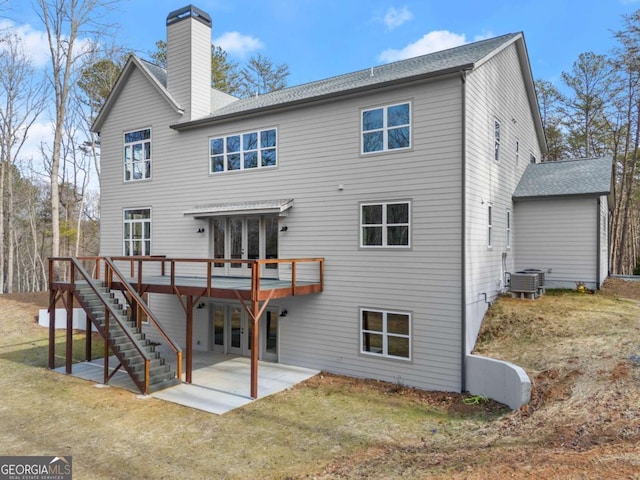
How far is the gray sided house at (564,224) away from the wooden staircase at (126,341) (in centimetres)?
1144

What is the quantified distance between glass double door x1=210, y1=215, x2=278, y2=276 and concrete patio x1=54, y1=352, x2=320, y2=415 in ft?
8.59

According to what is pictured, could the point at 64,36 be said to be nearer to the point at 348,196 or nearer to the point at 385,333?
the point at 348,196

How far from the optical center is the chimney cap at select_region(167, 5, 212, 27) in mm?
13938

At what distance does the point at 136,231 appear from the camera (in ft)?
48.0

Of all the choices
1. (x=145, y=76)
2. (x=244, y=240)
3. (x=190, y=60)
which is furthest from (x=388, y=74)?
(x=145, y=76)

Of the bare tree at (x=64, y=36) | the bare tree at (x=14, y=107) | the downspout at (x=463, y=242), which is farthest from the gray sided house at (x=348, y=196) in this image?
the bare tree at (x=14, y=107)

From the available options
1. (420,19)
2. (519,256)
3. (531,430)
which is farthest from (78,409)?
(420,19)

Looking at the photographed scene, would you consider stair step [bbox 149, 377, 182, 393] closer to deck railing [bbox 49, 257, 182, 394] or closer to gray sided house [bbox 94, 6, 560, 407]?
deck railing [bbox 49, 257, 182, 394]

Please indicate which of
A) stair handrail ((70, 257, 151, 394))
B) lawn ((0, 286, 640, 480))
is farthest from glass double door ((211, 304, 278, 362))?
stair handrail ((70, 257, 151, 394))

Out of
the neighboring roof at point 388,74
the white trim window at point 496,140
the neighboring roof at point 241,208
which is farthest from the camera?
the white trim window at point 496,140

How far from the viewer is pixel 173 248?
13.6 metres

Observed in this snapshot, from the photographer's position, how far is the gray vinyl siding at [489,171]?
9.51m

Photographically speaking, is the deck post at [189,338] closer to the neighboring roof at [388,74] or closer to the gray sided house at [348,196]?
the gray sided house at [348,196]

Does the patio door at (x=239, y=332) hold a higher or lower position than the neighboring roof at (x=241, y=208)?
lower
